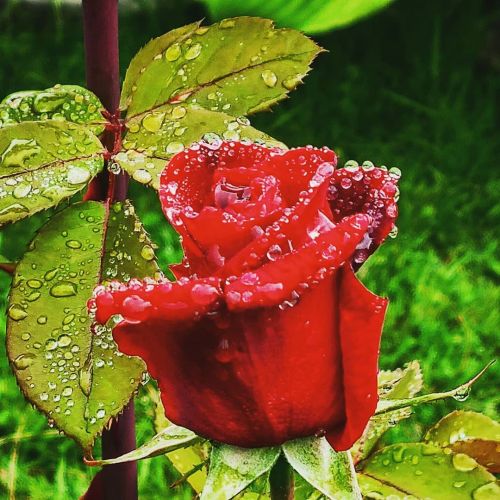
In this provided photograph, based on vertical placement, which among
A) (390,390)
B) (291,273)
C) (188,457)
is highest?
(291,273)

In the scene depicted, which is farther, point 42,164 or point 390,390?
point 390,390

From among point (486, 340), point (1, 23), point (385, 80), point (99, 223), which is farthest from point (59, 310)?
point (1, 23)

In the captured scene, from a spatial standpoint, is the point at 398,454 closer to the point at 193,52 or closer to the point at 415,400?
the point at 415,400

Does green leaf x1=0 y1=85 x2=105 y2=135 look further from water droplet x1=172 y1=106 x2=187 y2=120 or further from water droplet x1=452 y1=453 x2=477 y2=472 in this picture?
water droplet x1=452 y1=453 x2=477 y2=472

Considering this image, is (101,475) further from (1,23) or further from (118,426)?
(1,23)

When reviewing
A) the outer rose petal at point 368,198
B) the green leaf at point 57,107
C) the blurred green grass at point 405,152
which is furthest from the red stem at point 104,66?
the blurred green grass at point 405,152

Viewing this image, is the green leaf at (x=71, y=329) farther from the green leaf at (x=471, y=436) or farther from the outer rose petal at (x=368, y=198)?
the green leaf at (x=471, y=436)

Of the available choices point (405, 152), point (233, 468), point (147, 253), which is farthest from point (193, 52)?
point (405, 152)
